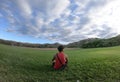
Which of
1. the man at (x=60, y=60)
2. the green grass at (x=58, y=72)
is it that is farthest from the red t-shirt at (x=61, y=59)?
the green grass at (x=58, y=72)

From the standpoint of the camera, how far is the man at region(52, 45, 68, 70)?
14859 millimetres

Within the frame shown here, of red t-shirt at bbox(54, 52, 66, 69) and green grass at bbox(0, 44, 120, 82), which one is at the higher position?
red t-shirt at bbox(54, 52, 66, 69)

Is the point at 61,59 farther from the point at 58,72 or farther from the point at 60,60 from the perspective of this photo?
the point at 58,72

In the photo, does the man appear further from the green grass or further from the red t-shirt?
the green grass

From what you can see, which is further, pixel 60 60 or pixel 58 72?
pixel 58 72

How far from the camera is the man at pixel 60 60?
585 inches

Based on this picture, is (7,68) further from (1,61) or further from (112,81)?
(112,81)

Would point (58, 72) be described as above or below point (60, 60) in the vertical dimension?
below

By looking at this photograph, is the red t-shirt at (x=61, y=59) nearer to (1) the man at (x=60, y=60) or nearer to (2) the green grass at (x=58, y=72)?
(1) the man at (x=60, y=60)

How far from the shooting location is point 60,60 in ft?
49.0

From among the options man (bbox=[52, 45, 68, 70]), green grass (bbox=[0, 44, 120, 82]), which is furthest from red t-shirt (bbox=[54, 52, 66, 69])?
green grass (bbox=[0, 44, 120, 82])

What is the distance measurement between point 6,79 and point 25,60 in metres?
4.89

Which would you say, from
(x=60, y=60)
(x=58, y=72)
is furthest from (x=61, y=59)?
(x=58, y=72)

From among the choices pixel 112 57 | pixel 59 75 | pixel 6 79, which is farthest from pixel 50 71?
pixel 112 57
